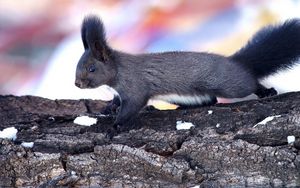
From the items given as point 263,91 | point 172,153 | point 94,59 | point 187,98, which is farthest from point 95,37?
point 263,91

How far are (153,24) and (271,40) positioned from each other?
21.9 inches

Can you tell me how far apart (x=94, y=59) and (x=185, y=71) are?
1.21 feet

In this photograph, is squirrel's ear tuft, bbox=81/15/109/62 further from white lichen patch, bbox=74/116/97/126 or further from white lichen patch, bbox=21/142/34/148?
white lichen patch, bbox=21/142/34/148

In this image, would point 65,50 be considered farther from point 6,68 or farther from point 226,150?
point 226,150

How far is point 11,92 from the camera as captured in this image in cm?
301

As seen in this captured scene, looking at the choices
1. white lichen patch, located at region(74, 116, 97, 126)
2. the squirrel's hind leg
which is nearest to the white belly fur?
the squirrel's hind leg

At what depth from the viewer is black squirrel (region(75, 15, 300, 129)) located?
2510 millimetres

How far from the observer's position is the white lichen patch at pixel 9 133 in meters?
2.22

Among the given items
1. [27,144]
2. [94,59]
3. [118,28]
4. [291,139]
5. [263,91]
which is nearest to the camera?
[291,139]

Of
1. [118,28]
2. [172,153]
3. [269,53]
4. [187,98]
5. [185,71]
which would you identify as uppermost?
[118,28]

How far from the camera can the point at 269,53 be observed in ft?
8.79

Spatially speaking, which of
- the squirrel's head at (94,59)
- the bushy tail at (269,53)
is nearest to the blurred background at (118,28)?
the bushy tail at (269,53)

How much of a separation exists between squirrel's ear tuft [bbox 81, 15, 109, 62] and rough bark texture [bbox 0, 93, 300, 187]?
0.34 meters

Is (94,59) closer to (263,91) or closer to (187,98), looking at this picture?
(187,98)
